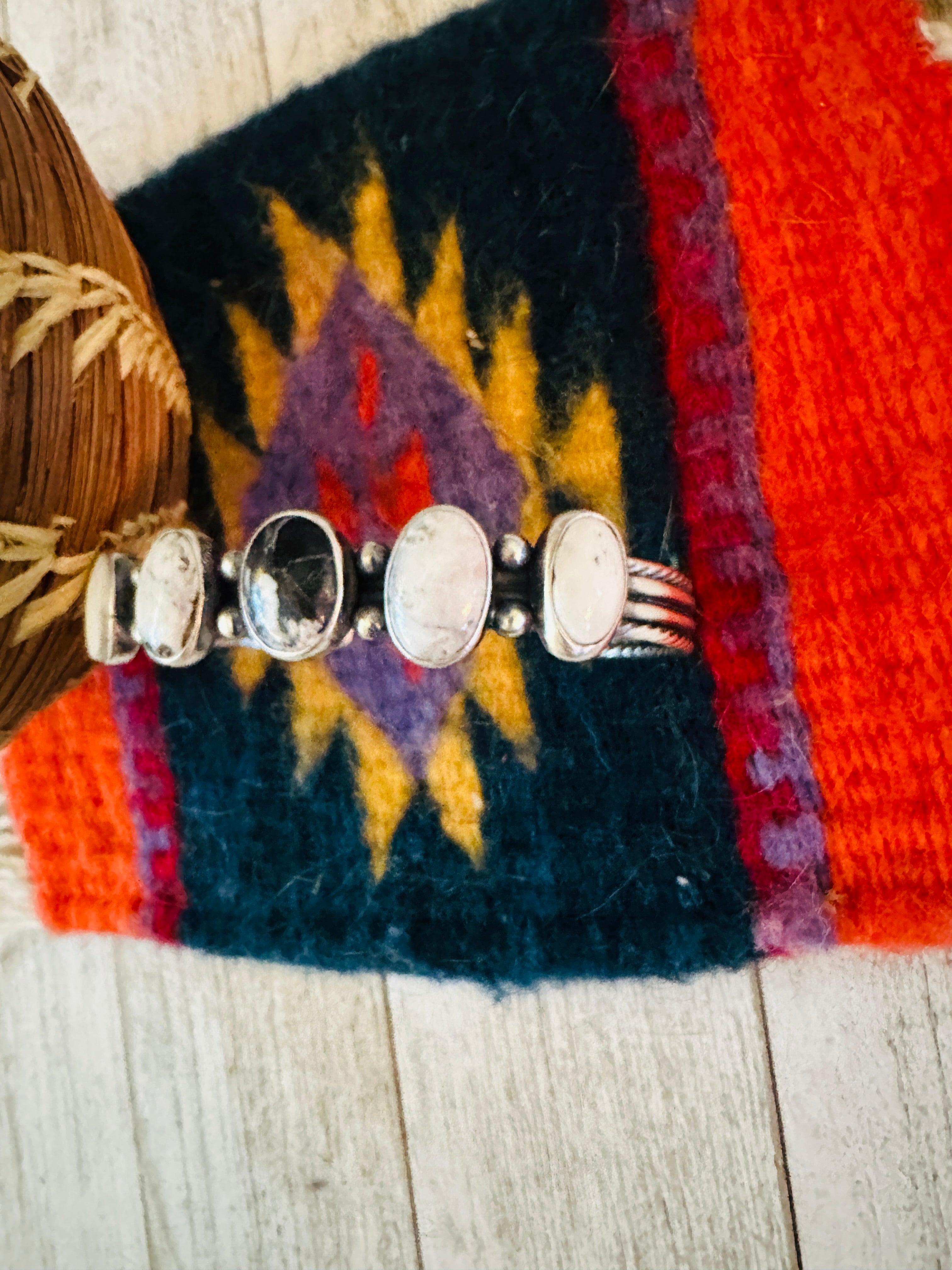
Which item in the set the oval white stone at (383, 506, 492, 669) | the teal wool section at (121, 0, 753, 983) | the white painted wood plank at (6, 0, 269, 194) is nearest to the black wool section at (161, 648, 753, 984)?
the teal wool section at (121, 0, 753, 983)

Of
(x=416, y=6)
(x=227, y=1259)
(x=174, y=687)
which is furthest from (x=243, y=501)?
(x=227, y=1259)

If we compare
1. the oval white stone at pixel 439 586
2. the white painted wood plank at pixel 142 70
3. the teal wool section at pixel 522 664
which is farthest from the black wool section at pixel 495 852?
the white painted wood plank at pixel 142 70

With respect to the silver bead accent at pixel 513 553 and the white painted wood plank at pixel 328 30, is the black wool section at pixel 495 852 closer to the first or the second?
the silver bead accent at pixel 513 553

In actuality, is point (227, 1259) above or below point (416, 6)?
below

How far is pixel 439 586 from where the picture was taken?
0.80ft

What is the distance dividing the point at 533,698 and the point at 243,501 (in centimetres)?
14

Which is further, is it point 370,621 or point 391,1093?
point 391,1093

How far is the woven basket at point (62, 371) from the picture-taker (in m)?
0.25

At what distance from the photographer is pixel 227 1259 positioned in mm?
418

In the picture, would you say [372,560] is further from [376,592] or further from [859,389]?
[859,389]

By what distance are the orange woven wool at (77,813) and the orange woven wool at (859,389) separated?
0.28 meters

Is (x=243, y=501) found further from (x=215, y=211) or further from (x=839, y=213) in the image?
(x=839, y=213)

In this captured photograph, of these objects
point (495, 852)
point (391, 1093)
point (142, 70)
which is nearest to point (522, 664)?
point (495, 852)

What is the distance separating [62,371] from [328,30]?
0.21 meters
